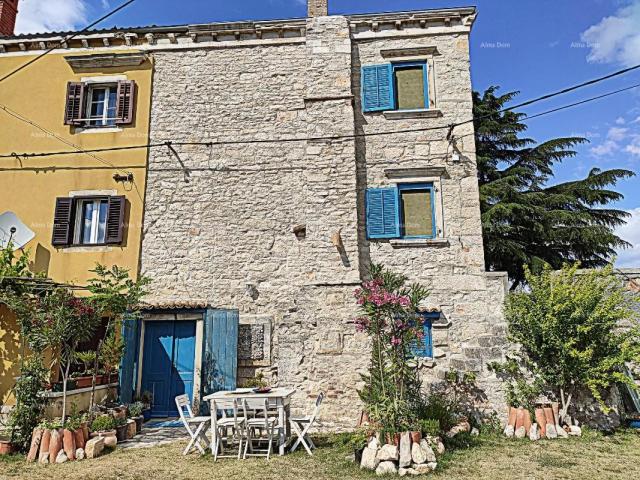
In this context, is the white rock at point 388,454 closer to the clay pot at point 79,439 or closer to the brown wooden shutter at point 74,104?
the clay pot at point 79,439

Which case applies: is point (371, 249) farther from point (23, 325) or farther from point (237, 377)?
point (23, 325)

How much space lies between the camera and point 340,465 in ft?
20.1

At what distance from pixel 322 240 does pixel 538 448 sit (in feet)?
16.6

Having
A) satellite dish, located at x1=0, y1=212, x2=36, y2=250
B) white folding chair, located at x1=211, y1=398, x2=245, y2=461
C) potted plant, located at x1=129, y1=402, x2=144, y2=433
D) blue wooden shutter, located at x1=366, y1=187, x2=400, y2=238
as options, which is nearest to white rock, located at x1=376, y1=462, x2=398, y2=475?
white folding chair, located at x1=211, y1=398, x2=245, y2=461

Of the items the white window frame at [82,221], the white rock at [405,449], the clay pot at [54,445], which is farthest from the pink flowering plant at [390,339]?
the white window frame at [82,221]

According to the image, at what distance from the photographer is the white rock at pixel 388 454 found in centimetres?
583

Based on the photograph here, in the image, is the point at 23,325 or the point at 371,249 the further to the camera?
the point at 371,249

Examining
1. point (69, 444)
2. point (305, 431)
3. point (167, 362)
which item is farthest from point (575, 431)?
point (69, 444)

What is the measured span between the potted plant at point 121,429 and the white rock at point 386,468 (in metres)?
4.33

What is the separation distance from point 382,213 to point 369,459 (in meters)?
5.07

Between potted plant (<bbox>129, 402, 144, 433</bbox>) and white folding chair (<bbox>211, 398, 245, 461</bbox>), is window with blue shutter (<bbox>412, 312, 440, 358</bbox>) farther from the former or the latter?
potted plant (<bbox>129, 402, 144, 433</bbox>)

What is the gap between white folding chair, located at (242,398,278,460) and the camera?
257 inches

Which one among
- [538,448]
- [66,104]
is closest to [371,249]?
[538,448]

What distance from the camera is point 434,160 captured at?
10.0m
